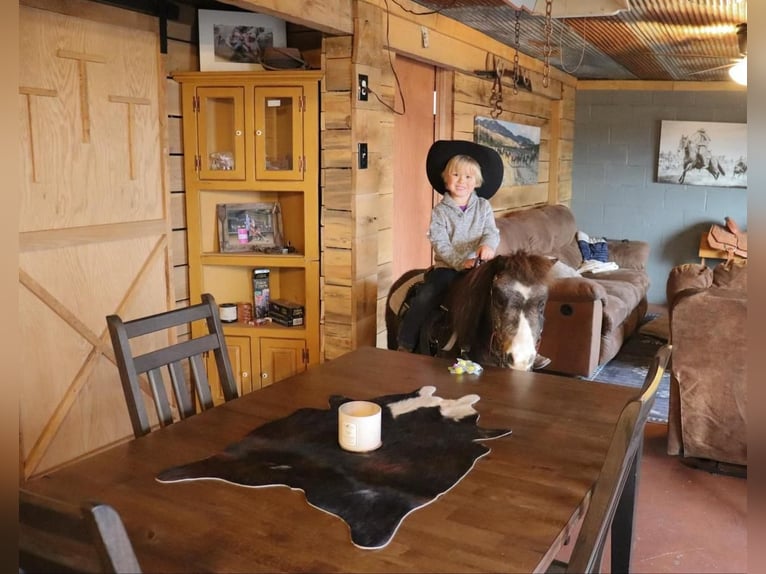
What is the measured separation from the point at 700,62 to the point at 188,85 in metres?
4.78

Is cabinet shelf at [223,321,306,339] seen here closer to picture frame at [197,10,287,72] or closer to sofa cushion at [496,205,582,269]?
picture frame at [197,10,287,72]

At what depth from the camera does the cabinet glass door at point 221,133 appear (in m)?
3.46

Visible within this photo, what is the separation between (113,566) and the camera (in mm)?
703

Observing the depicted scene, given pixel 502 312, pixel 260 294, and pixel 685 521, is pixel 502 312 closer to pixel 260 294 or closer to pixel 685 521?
pixel 685 521

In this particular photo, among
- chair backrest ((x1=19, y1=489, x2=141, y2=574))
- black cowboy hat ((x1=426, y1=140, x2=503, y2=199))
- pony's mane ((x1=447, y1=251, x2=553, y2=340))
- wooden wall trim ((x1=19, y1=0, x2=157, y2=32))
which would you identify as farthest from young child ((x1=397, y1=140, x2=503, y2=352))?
chair backrest ((x1=19, y1=489, x2=141, y2=574))

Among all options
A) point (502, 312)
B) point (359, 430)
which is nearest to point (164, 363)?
point (359, 430)

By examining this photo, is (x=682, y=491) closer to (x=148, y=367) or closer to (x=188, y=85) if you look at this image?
(x=148, y=367)

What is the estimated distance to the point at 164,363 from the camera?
1.87 m

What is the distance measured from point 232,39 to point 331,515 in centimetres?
283

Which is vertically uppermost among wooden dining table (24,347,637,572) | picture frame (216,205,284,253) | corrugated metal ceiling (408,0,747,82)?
corrugated metal ceiling (408,0,747,82)

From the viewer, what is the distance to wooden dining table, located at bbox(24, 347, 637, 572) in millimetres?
1139

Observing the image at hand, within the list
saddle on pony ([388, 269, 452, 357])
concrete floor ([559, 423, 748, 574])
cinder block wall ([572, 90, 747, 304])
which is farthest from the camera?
cinder block wall ([572, 90, 747, 304])

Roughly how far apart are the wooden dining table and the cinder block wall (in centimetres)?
630

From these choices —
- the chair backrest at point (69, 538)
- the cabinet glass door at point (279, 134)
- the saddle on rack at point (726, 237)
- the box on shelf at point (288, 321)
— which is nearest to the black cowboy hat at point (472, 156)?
the cabinet glass door at point (279, 134)
